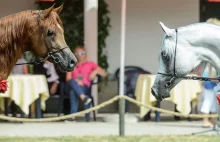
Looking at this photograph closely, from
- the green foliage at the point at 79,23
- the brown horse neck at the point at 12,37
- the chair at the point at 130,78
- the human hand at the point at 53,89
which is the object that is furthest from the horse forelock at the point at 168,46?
the green foliage at the point at 79,23

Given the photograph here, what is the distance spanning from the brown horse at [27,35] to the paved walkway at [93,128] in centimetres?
460

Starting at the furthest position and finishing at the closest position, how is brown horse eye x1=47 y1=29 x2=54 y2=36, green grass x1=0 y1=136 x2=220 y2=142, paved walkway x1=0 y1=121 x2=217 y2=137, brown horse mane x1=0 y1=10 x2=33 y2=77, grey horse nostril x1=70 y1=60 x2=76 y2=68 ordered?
paved walkway x1=0 y1=121 x2=217 y2=137, green grass x1=0 y1=136 x2=220 y2=142, grey horse nostril x1=70 y1=60 x2=76 y2=68, brown horse eye x1=47 y1=29 x2=54 y2=36, brown horse mane x1=0 y1=10 x2=33 y2=77

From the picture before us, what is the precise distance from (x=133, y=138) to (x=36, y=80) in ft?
9.51

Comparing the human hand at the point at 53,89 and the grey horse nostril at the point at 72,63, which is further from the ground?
the grey horse nostril at the point at 72,63

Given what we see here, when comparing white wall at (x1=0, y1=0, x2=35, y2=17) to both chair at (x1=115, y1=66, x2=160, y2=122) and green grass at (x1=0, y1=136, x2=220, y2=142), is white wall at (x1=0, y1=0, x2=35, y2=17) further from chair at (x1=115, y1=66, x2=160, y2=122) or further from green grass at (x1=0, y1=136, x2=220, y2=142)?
green grass at (x1=0, y1=136, x2=220, y2=142)

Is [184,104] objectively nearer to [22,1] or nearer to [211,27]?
[22,1]

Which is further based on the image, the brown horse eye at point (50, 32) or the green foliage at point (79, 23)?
the green foliage at point (79, 23)

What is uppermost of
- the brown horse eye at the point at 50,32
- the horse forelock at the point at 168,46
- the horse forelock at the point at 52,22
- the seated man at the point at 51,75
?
the horse forelock at the point at 52,22

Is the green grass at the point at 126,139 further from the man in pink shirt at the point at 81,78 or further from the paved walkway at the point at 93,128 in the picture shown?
the man in pink shirt at the point at 81,78

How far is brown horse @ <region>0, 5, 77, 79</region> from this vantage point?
648cm

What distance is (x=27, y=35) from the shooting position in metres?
6.55

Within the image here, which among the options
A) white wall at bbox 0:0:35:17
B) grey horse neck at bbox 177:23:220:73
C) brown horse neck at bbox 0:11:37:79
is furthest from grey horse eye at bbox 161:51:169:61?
white wall at bbox 0:0:35:17

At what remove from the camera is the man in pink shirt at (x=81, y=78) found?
12.7 m

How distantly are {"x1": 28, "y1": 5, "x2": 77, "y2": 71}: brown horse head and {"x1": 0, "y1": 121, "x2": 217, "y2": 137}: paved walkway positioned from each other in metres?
4.46
